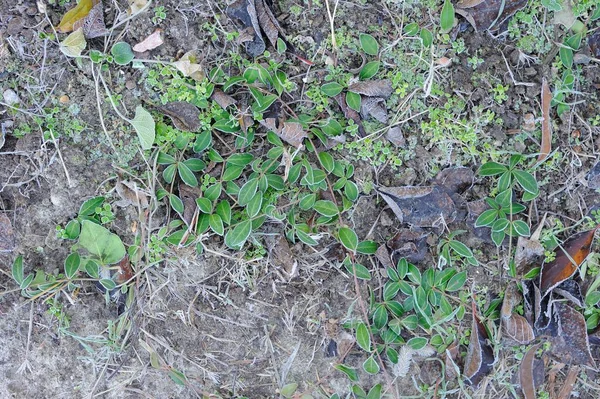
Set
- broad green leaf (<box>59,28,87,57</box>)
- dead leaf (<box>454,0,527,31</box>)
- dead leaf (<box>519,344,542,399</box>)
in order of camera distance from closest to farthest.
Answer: broad green leaf (<box>59,28,87,57</box>), dead leaf (<box>454,0,527,31</box>), dead leaf (<box>519,344,542,399</box>)

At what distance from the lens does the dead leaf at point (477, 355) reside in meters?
2.22

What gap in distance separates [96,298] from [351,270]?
1.08 m

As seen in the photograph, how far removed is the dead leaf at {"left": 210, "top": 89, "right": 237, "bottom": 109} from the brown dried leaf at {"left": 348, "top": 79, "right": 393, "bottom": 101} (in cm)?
48

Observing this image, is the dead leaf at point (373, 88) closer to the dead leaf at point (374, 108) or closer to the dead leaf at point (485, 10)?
the dead leaf at point (374, 108)

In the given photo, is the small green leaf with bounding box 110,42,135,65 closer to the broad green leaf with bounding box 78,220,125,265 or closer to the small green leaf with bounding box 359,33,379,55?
the broad green leaf with bounding box 78,220,125,265

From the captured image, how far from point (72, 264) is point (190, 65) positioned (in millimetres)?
923

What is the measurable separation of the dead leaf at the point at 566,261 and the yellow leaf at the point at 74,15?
2.12 m

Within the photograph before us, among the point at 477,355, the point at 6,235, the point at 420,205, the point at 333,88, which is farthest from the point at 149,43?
the point at 477,355

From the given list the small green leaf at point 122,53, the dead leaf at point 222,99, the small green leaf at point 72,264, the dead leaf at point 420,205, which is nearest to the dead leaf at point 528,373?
the dead leaf at point 420,205

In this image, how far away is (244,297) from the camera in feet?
7.31

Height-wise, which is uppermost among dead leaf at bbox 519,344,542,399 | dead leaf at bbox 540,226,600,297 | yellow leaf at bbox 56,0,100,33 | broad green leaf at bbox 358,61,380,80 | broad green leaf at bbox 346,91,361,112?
yellow leaf at bbox 56,0,100,33

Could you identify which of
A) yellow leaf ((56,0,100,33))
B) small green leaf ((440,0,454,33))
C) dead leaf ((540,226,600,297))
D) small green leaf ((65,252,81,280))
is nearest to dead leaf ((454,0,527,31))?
small green leaf ((440,0,454,33))

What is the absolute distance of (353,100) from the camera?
2.12m

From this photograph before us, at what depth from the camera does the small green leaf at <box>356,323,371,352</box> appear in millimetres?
2152
